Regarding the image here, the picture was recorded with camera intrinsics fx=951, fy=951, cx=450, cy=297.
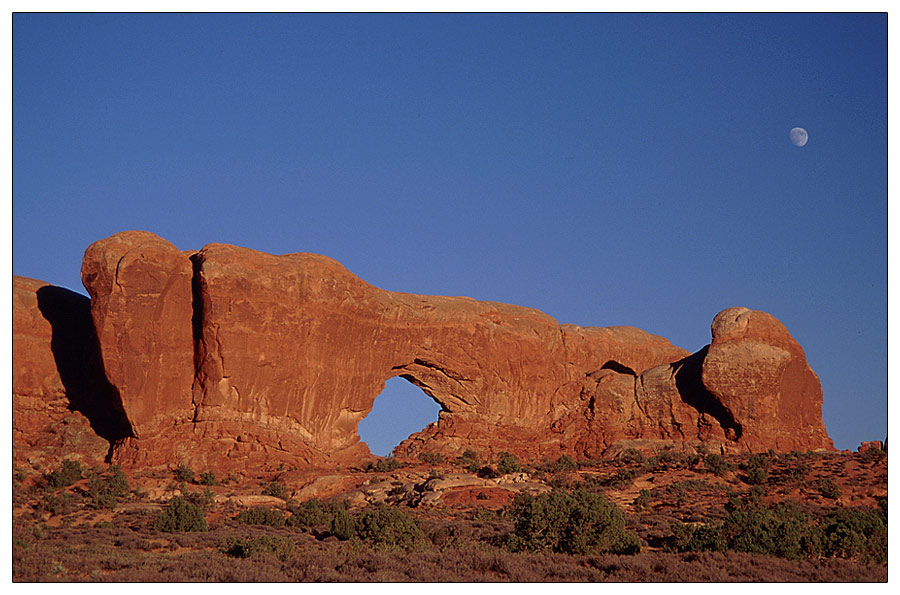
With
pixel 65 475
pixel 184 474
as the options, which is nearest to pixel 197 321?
pixel 184 474

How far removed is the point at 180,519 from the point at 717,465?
21.0 metres

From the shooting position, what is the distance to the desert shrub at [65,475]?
32062mm

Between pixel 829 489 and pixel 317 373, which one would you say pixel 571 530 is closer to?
pixel 829 489

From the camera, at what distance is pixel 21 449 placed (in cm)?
3497

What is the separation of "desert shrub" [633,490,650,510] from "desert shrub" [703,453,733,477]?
4.58 meters

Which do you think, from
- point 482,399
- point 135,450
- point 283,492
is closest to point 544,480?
point 482,399

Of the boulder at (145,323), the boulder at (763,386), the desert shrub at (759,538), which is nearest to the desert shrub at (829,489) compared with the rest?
the boulder at (763,386)

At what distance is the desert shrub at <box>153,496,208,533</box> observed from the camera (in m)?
26.2

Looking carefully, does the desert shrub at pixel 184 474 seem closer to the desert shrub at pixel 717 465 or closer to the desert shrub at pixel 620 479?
the desert shrub at pixel 620 479

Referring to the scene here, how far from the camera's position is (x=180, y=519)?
26469 millimetres
